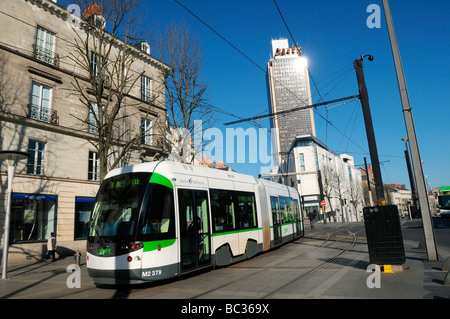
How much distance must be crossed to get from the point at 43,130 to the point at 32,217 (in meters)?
4.75

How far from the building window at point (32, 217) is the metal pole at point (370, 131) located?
1613 cm

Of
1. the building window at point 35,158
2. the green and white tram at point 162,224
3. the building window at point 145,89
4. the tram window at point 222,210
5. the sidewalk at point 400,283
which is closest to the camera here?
the sidewalk at point 400,283

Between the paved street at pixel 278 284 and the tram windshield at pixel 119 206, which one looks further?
the tram windshield at pixel 119 206

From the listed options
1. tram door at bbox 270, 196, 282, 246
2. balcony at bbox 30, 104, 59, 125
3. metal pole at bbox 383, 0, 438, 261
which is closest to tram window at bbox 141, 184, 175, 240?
tram door at bbox 270, 196, 282, 246

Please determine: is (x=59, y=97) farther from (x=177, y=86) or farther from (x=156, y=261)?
(x=156, y=261)

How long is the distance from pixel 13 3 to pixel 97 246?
16.2 metres

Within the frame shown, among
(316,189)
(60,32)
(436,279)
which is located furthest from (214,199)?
(316,189)

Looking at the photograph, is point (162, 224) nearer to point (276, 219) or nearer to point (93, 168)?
point (276, 219)

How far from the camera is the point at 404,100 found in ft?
32.2

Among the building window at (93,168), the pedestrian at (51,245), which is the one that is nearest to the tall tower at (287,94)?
the building window at (93,168)

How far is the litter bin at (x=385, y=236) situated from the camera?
25.4 ft

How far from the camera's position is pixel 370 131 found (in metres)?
11.0

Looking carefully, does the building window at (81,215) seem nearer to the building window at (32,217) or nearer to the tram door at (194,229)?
the building window at (32,217)

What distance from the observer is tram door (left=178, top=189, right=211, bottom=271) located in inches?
322
